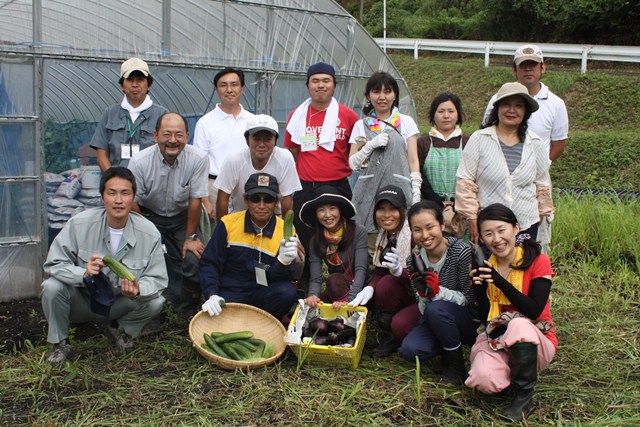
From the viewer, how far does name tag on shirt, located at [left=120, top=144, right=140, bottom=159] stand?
534 centimetres

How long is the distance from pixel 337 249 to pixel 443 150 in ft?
3.77

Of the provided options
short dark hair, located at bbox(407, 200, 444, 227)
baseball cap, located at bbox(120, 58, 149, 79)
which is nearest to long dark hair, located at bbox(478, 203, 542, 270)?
short dark hair, located at bbox(407, 200, 444, 227)

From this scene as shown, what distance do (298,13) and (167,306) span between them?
11.8ft

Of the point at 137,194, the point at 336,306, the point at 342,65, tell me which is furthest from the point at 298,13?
the point at 336,306

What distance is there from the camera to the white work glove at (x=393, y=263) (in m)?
4.38

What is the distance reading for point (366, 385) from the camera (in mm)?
4172


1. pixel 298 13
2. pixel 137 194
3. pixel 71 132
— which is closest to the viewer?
pixel 137 194

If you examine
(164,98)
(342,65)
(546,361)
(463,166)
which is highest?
(342,65)

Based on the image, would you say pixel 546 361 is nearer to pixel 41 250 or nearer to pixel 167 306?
pixel 167 306

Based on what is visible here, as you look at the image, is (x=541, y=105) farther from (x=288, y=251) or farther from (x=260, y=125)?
(x=288, y=251)

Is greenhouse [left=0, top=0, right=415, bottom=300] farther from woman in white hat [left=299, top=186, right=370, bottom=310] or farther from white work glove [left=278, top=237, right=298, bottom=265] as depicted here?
woman in white hat [left=299, top=186, right=370, bottom=310]

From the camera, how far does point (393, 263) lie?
4.41m

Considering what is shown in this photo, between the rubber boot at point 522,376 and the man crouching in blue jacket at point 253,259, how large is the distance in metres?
1.71

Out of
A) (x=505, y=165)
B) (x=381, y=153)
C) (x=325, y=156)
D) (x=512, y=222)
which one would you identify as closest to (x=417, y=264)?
(x=512, y=222)
